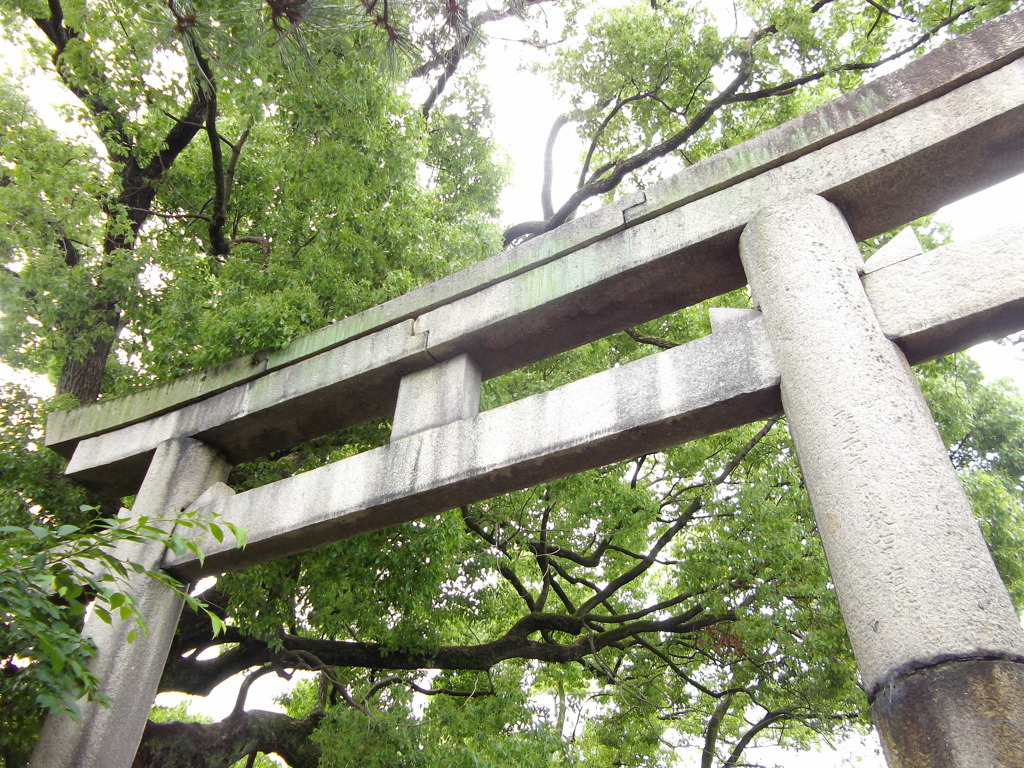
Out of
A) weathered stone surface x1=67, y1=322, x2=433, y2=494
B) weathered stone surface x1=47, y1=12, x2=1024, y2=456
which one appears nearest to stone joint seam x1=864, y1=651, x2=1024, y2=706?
weathered stone surface x1=47, y1=12, x2=1024, y2=456

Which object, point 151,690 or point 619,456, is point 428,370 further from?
point 151,690

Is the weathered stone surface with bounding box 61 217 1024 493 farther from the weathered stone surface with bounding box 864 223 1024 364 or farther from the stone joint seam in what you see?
the stone joint seam

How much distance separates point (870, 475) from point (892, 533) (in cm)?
21

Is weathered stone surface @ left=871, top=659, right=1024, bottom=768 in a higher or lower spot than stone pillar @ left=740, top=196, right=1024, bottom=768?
lower

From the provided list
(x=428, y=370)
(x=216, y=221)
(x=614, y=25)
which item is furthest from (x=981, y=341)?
(x=614, y=25)

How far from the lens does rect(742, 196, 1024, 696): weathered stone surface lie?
2.01 m

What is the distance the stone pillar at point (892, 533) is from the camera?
6.19 feet

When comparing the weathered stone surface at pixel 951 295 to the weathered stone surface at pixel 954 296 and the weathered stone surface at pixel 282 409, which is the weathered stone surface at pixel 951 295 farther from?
the weathered stone surface at pixel 282 409

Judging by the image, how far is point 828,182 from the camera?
314 cm

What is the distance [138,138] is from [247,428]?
4719 mm

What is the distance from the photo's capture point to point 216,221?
7.31m

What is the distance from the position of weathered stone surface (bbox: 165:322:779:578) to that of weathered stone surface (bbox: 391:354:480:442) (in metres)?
0.14

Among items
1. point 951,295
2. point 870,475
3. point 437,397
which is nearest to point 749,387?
point 870,475

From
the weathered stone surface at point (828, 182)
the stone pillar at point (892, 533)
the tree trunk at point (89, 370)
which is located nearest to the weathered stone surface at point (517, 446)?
the stone pillar at point (892, 533)
